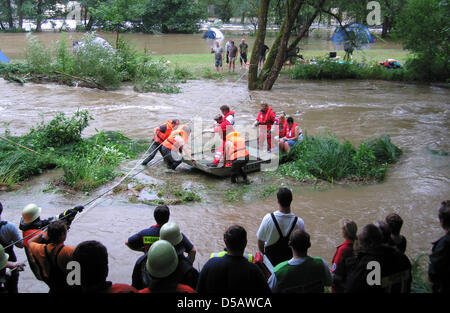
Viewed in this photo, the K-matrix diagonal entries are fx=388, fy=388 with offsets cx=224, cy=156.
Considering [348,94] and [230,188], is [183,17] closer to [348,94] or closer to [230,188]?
[348,94]

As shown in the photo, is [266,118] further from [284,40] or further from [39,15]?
[39,15]

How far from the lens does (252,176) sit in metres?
9.04

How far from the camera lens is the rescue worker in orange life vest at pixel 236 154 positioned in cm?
836

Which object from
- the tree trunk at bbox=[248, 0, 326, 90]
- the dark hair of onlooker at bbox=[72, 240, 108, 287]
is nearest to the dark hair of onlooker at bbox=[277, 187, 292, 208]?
the dark hair of onlooker at bbox=[72, 240, 108, 287]

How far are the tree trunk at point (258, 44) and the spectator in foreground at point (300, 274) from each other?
16.6 meters

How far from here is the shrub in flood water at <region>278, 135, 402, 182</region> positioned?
29.0ft

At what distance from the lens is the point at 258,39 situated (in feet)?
63.2

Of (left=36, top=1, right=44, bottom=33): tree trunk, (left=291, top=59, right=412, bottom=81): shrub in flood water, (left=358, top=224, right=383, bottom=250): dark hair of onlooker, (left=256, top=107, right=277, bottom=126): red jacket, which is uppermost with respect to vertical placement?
(left=36, top=1, right=44, bottom=33): tree trunk

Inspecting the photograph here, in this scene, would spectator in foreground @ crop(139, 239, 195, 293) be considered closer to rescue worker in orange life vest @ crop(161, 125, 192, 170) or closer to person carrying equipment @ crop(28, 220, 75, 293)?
person carrying equipment @ crop(28, 220, 75, 293)

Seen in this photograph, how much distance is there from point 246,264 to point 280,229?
105 centimetres

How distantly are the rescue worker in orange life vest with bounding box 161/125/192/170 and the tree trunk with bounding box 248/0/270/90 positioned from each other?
427 inches

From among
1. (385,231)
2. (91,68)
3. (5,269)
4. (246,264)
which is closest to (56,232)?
(5,269)

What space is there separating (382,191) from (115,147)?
6632mm

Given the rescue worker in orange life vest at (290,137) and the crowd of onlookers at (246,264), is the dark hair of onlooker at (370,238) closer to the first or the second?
the crowd of onlookers at (246,264)
